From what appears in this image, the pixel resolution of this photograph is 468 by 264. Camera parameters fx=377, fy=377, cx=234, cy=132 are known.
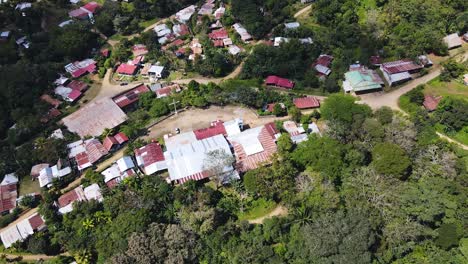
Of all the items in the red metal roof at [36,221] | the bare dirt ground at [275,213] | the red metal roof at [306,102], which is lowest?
the bare dirt ground at [275,213]

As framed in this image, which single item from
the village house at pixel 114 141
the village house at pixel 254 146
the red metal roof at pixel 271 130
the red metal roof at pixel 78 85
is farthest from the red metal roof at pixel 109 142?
the red metal roof at pixel 271 130

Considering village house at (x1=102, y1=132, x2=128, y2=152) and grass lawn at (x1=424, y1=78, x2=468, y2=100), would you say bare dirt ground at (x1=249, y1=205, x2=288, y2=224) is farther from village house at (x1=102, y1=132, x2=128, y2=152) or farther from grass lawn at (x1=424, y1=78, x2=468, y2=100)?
grass lawn at (x1=424, y1=78, x2=468, y2=100)

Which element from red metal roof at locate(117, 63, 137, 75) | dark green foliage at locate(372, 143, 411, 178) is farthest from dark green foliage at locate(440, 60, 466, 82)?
red metal roof at locate(117, 63, 137, 75)

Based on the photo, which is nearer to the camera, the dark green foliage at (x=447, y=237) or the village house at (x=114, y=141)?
the dark green foliage at (x=447, y=237)

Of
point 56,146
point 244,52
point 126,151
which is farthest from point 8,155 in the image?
point 244,52

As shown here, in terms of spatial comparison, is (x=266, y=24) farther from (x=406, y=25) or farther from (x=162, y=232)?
(x=162, y=232)

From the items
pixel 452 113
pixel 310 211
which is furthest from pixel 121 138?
pixel 452 113

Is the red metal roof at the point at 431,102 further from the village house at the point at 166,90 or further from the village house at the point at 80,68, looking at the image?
the village house at the point at 80,68
